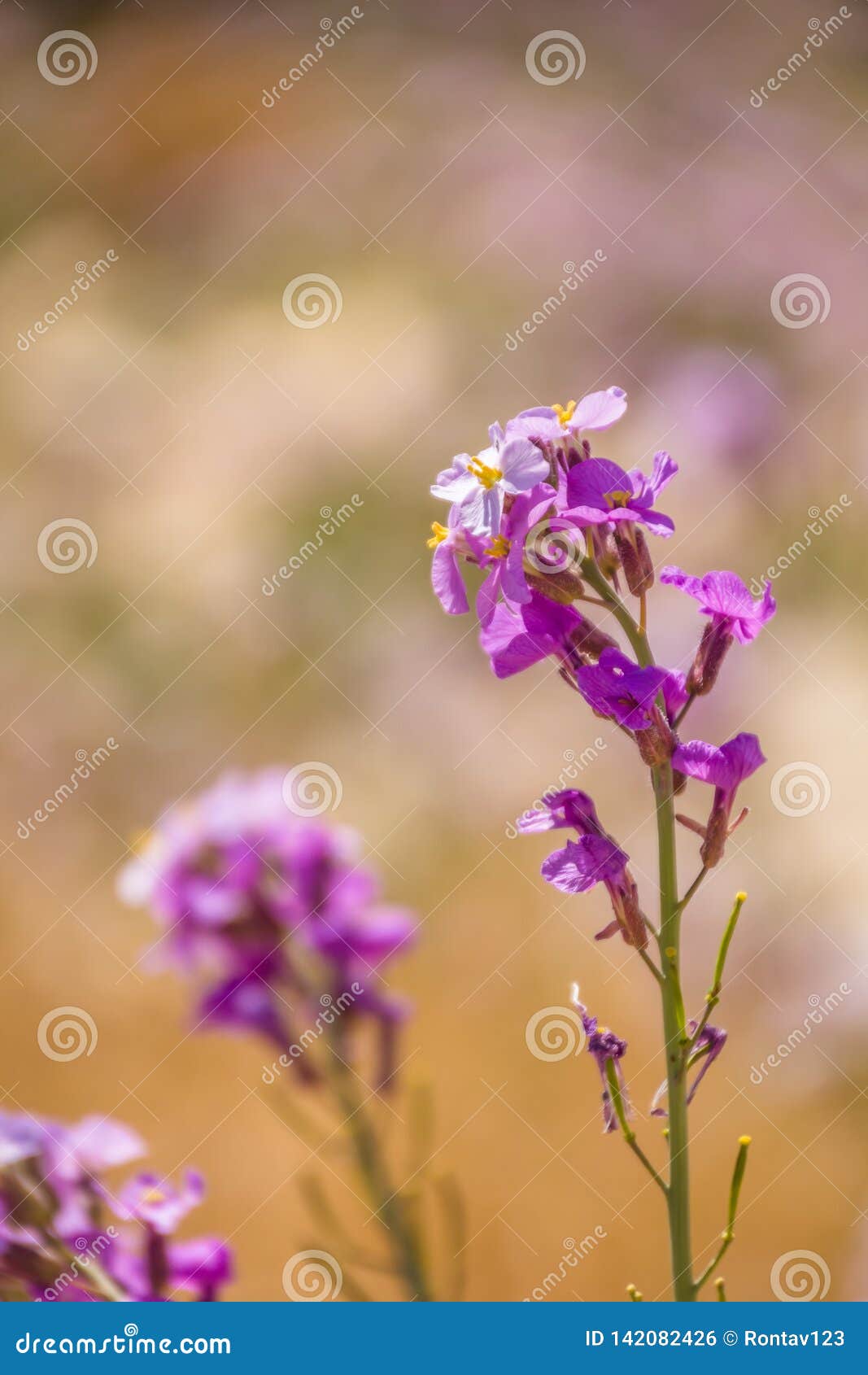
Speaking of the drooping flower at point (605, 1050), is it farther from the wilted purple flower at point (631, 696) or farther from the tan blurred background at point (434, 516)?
the tan blurred background at point (434, 516)

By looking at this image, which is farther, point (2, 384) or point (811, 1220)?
point (2, 384)

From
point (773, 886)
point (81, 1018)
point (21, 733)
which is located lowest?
point (81, 1018)

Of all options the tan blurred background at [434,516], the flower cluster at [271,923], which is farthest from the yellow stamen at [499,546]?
the tan blurred background at [434,516]

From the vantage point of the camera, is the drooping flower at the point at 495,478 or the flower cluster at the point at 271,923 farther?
the flower cluster at the point at 271,923

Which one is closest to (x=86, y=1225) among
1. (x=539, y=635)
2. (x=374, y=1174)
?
(x=374, y=1174)

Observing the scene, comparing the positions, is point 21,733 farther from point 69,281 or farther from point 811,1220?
point 811,1220

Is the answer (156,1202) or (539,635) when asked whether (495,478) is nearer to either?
(539,635)

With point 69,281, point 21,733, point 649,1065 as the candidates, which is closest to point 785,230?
point 69,281
